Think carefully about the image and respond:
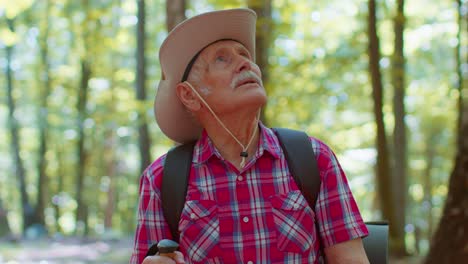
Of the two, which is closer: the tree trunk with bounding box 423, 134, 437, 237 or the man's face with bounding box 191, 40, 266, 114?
the man's face with bounding box 191, 40, 266, 114

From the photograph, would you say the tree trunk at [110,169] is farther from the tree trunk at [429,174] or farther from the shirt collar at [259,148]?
the shirt collar at [259,148]

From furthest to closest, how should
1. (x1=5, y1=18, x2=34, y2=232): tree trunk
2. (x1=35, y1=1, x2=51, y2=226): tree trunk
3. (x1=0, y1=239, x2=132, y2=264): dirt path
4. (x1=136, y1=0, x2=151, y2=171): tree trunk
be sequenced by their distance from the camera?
(x1=35, y1=1, x2=51, y2=226): tree trunk → (x1=5, y1=18, x2=34, y2=232): tree trunk → (x1=136, y1=0, x2=151, y2=171): tree trunk → (x1=0, y1=239, x2=132, y2=264): dirt path

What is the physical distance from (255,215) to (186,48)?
0.75 m

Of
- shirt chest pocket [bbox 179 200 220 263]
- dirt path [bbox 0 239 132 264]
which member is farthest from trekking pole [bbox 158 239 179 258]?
dirt path [bbox 0 239 132 264]

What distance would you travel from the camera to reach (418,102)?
19172 millimetres

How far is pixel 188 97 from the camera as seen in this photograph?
2527 mm

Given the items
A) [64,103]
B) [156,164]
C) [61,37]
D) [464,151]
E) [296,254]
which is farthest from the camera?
[64,103]

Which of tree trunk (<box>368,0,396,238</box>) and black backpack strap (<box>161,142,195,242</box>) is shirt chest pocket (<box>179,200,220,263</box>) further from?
tree trunk (<box>368,0,396,238</box>)

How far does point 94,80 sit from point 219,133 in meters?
20.6

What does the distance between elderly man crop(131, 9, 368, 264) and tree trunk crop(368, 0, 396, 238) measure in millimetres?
5492

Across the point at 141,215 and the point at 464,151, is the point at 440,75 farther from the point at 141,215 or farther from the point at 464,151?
the point at 141,215

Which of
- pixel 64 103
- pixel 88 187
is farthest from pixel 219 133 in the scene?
pixel 88 187

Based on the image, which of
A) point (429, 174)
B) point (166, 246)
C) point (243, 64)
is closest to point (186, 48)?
point (243, 64)

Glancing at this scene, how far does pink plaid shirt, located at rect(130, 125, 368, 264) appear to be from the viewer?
2279 millimetres
